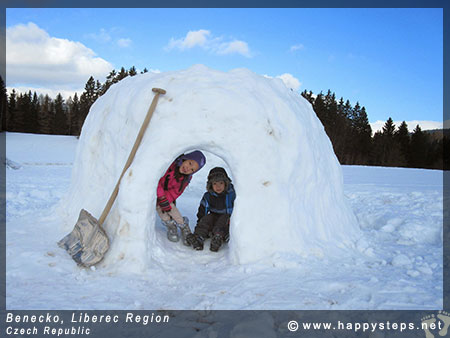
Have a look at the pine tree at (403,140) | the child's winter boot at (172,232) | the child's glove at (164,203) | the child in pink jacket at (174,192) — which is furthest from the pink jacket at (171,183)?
the pine tree at (403,140)

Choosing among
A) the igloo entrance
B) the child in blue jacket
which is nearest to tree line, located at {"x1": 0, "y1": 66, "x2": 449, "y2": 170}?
the igloo entrance

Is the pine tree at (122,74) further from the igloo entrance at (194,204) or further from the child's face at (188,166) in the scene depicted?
the child's face at (188,166)

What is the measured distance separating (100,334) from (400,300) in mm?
2238

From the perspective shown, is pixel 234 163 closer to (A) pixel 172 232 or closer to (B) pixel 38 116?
(A) pixel 172 232

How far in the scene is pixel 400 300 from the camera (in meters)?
2.74

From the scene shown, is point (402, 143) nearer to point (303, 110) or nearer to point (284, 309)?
point (303, 110)

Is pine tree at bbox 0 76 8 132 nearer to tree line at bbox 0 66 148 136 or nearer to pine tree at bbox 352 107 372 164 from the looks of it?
tree line at bbox 0 66 148 136

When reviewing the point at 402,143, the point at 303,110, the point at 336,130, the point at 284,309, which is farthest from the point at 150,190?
the point at 402,143

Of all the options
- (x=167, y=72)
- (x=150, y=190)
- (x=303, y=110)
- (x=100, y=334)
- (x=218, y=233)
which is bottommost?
(x=100, y=334)

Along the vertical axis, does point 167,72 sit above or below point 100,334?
above

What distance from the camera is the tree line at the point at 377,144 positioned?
1283 inches
